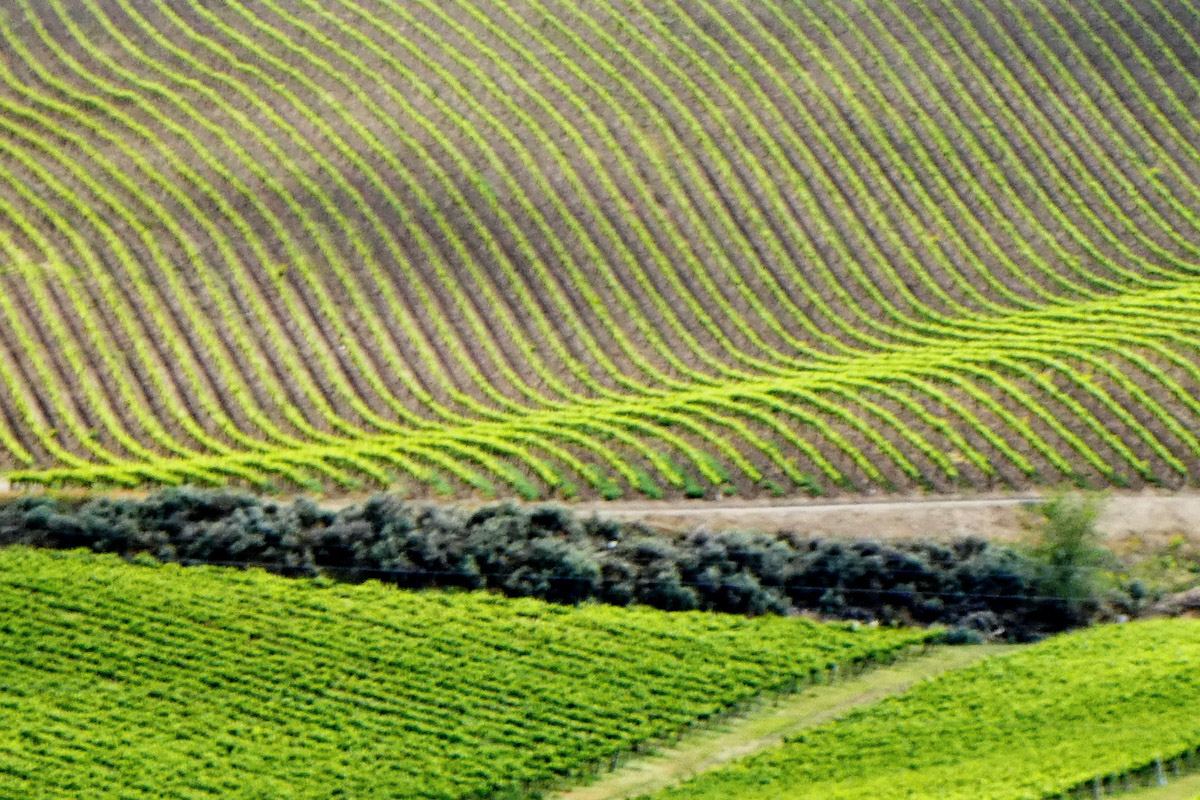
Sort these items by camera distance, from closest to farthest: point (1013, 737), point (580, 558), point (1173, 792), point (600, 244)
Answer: point (1173, 792)
point (1013, 737)
point (580, 558)
point (600, 244)

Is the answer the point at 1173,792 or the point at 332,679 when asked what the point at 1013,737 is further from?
the point at 332,679

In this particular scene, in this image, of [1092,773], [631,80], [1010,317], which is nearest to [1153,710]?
[1092,773]

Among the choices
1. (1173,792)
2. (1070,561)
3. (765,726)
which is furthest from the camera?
(1070,561)

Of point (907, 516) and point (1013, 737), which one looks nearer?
point (1013, 737)

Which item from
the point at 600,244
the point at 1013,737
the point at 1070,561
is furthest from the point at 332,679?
the point at 600,244

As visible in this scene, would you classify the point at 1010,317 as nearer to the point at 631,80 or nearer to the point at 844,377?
the point at 844,377

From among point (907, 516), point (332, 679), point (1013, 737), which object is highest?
point (907, 516)

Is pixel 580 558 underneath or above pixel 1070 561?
underneath
